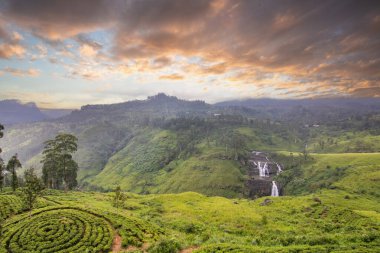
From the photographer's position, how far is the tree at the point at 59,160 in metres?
91.2

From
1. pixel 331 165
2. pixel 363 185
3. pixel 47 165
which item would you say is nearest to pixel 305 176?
pixel 331 165

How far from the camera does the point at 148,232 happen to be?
144ft

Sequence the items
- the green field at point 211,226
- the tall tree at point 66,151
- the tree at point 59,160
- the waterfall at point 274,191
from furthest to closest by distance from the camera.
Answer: the waterfall at point 274,191 < the tree at point 59,160 < the tall tree at point 66,151 < the green field at point 211,226

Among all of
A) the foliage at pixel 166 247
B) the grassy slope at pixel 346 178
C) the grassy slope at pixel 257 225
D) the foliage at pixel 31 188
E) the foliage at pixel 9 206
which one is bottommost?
the grassy slope at pixel 346 178

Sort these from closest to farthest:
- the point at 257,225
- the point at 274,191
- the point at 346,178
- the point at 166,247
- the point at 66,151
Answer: the point at 166,247 < the point at 257,225 < the point at 66,151 < the point at 346,178 < the point at 274,191

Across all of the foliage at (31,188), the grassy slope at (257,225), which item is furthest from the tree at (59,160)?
the foliage at (31,188)

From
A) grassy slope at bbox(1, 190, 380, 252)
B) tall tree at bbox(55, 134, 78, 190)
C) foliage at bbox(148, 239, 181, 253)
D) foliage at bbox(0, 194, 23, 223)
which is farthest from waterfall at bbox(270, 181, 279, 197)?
foliage at bbox(0, 194, 23, 223)

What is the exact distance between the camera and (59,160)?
94625mm

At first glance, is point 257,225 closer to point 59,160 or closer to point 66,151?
point 66,151

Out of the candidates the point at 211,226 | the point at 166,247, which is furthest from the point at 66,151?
the point at 166,247

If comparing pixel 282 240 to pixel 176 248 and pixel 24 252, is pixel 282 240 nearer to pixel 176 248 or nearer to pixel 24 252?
pixel 176 248

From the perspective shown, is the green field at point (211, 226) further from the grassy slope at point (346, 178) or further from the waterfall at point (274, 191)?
the waterfall at point (274, 191)

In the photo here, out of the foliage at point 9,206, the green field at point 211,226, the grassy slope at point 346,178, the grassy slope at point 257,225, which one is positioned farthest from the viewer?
the grassy slope at point 346,178

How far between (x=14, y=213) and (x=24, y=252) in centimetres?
1838
